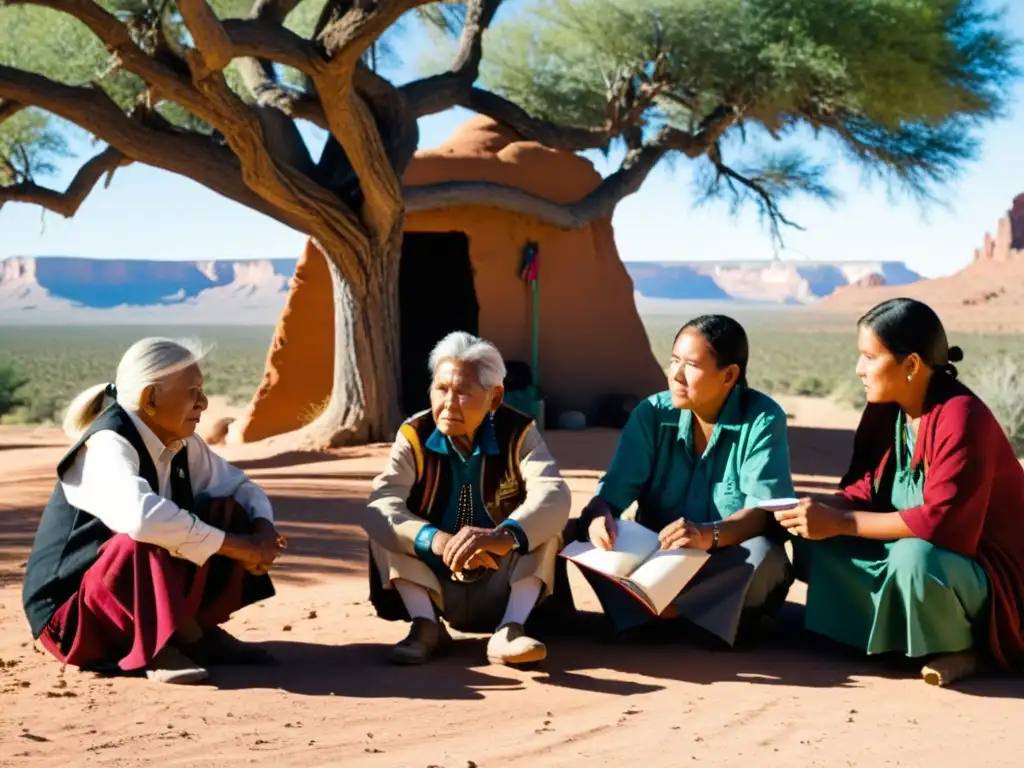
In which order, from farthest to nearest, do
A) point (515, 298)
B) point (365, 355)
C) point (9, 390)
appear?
point (9, 390) < point (515, 298) < point (365, 355)

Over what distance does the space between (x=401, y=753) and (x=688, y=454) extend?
6.14 feet

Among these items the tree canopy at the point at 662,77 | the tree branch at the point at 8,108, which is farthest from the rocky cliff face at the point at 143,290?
the tree branch at the point at 8,108

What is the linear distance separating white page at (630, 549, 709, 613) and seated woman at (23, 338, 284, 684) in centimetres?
128

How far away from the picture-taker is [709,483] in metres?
5.00

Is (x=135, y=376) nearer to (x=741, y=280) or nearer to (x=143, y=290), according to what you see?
(x=143, y=290)

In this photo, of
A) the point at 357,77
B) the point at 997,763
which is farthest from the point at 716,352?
the point at 357,77

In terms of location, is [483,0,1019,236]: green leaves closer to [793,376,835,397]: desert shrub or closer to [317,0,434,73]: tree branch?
[317,0,434,73]: tree branch

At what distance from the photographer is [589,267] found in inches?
615

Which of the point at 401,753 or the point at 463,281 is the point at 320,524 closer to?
the point at 401,753

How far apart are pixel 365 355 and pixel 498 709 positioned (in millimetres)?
9139

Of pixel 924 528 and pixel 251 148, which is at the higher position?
pixel 251 148

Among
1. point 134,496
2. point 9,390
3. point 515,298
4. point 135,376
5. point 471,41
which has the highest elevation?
point 471,41

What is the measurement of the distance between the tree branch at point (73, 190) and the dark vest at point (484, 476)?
9.50 metres

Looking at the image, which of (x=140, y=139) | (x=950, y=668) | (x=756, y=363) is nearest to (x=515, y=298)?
(x=140, y=139)
